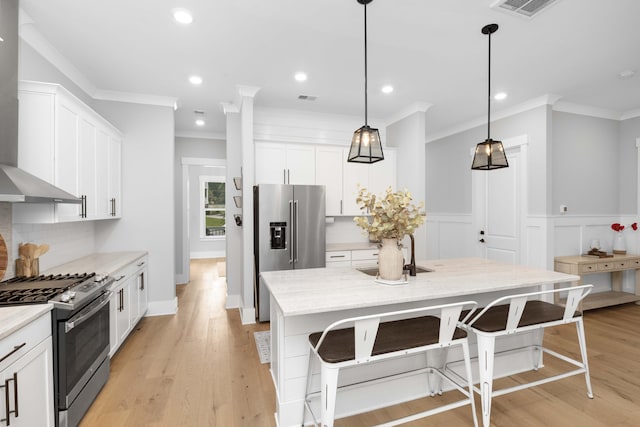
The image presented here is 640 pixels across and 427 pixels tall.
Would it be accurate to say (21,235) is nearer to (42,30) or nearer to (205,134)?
(42,30)

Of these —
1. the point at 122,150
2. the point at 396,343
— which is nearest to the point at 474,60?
the point at 396,343

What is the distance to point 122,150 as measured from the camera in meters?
3.86

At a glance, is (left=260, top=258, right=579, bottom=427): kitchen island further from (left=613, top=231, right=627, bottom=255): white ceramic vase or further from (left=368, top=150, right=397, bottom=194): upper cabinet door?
(left=613, top=231, right=627, bottom=255): white ceramic vase

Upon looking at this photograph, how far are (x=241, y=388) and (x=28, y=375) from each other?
4.41ft

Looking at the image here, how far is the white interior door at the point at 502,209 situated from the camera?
4.41 m

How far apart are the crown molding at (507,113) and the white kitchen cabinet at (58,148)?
509cm

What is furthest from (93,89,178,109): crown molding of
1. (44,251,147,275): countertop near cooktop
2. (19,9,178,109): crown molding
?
(44,251,147,275): countertop near cooktop

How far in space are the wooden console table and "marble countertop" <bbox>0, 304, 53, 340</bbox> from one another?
525 cm

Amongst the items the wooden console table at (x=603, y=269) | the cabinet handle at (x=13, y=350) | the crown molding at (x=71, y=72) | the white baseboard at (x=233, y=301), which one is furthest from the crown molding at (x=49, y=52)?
the wooden console table at (x=603, y=269)

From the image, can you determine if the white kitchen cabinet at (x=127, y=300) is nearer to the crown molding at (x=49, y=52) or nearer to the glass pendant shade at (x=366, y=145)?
the crown molding at (x=49, y=52)

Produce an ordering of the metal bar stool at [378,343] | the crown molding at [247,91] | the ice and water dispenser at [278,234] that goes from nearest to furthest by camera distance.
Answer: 1. the metal bar stool at [378,343]
2. the crown molding at [247,91]
3. the ice and water dispenser at [278,234]

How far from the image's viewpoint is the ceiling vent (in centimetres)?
220

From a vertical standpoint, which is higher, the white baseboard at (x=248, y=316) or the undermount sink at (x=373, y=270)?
the undermount sink at (x=373, y=270)

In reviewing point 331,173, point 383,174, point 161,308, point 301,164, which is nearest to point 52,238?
point 161,308
